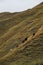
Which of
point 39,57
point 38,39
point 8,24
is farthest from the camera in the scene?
point 8,24

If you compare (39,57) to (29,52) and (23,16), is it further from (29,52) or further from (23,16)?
(23,16)

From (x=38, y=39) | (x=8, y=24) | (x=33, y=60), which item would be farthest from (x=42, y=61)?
(x=8, y=24)

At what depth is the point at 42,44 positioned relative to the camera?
45469 mm

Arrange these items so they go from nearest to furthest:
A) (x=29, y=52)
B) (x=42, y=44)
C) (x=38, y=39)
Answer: (x=29, y=52)
(x=42, y=44)
(x=38, y=39)

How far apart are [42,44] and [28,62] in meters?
8.23

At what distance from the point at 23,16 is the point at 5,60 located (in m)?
81.8

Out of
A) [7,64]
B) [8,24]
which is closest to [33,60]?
[7,64]

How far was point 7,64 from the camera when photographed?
39.6m

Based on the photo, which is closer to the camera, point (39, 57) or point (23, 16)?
point (39, 57)

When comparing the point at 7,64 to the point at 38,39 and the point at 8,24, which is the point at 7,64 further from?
the point at 8,24

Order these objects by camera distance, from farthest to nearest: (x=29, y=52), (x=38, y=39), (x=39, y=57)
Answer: (x=38, y=39) < (x=29, y=52) < (x=39, y=57)

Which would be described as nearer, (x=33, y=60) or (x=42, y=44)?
(x=33, y=60)

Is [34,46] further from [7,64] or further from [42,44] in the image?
[7,64]

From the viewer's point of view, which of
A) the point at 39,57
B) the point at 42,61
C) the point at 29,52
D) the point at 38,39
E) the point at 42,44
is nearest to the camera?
the point at 42,61
